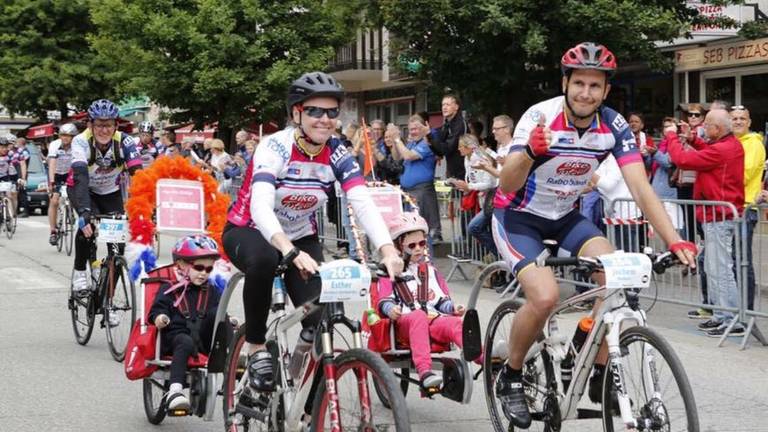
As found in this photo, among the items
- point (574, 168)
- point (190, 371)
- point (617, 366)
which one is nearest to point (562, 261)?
point (617, 366)

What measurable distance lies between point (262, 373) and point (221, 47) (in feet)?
78.0

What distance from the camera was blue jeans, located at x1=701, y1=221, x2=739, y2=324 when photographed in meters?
9.99

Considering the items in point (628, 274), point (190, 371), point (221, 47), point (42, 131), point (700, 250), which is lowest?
point (190, 371)

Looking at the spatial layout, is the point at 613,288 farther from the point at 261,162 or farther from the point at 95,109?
the point at 95,109

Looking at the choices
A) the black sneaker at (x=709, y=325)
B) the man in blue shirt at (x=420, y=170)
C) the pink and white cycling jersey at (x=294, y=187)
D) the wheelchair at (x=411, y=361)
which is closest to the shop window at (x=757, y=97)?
the man in blue shirt at (x=420, y=170)

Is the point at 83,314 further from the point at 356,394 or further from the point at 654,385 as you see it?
the point at 654,385

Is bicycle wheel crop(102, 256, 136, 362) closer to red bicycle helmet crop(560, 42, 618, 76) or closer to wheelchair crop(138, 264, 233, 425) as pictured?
wheelchair crop(138, 264, 233, 425)

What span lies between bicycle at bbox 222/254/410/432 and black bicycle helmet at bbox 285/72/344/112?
2.77ft

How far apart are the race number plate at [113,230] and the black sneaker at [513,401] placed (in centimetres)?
413

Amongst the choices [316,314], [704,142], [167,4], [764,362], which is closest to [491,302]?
[704,142]

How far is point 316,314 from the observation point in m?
5.50

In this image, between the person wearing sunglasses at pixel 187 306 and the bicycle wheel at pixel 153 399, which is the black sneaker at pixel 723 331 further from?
the bicycle wheel at pixel 153 399

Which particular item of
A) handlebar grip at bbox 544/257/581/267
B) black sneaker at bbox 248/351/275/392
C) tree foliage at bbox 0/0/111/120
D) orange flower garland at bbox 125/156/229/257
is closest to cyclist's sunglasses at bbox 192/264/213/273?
orange flower garland at bbox 125/156/229/257

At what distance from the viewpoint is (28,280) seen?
586 inches
